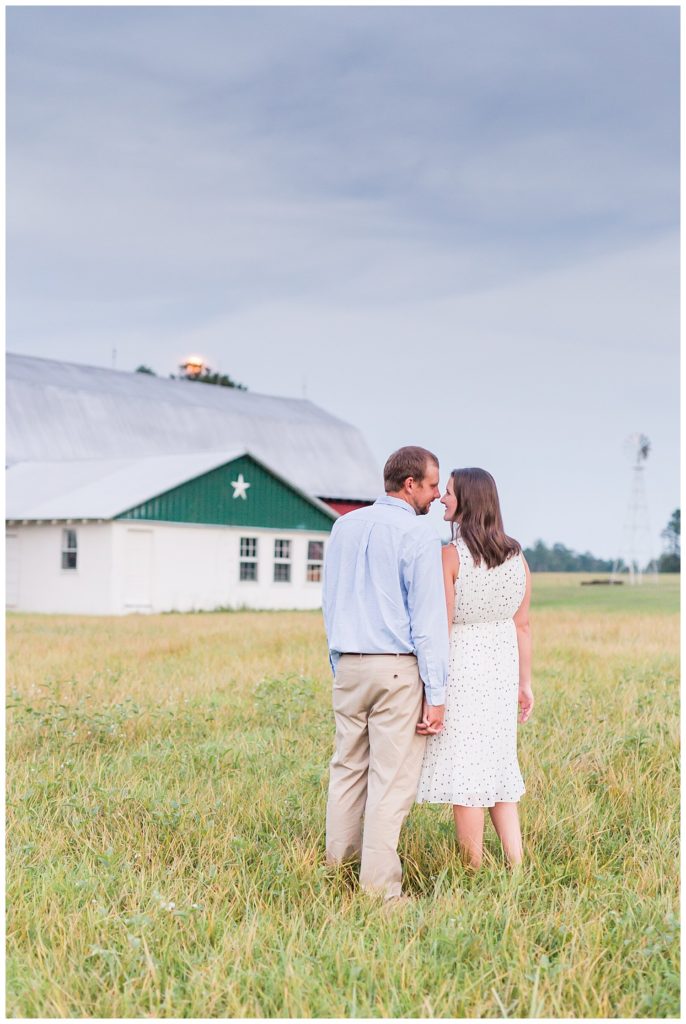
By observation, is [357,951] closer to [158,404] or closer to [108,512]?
[108,512]

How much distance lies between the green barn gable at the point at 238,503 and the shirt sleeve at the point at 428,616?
2353cm

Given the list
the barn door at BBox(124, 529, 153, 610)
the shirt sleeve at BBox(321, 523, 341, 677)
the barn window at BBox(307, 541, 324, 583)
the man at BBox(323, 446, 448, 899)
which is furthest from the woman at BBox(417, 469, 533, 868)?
the barn window at BBox(307, 541, 324, 583)

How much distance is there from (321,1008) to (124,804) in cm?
281

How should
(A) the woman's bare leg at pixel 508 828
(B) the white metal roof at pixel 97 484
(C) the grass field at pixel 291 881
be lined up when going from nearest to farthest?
(C) the grass field at pixel 291 881 → (A) the woman's bare leg at pixel 508 828 → (B) the white metal roof at pixel 97 484

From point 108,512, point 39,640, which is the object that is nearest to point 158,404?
point 108,512

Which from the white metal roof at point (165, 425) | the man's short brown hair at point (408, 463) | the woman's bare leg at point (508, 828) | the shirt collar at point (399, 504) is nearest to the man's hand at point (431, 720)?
the woman's bare leg at point (508, 828)

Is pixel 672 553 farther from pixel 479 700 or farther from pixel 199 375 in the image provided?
pixel 479 700

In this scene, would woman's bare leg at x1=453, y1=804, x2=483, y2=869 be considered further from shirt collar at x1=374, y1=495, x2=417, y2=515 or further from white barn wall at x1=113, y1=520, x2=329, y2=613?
white barn wall at x1=113, y1=520, x2=329, y2=613

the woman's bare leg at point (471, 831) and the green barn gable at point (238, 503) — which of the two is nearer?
the woman's bare leg at point (471, 831)

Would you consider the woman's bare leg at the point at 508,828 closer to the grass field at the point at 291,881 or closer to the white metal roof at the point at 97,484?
the grass field at the point at 291,881

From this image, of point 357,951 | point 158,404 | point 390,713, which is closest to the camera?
point 357,951

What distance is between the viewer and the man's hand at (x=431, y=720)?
4.84 metres

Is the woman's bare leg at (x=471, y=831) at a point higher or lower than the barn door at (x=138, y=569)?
lower

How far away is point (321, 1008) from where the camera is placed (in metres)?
3.59
